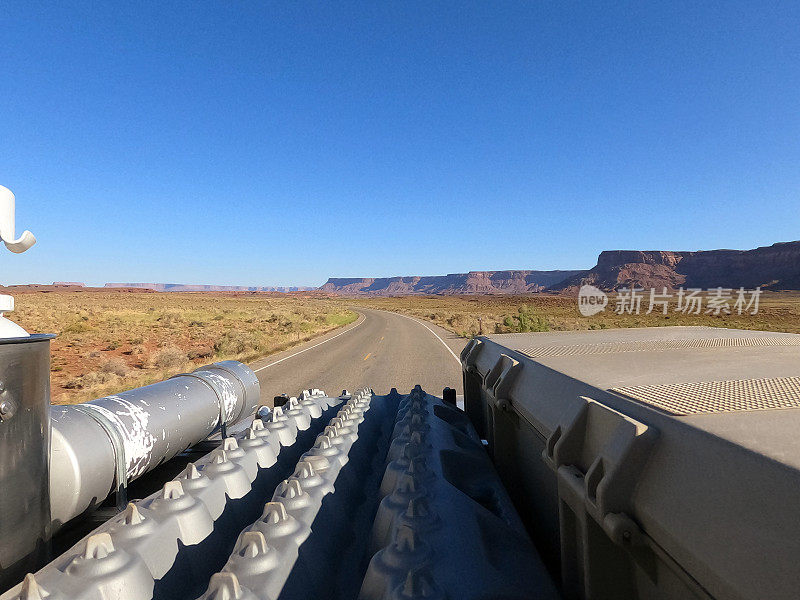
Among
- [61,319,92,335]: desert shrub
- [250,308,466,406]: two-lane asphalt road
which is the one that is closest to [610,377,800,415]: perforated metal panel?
[250,308,466,406]: two-lane asphalt road

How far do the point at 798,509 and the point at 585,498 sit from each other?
1.78ft

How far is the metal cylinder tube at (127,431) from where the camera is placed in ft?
5.93

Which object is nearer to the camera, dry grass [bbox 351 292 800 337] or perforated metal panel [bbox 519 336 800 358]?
perforated metal panel [bbox 519 336 800 358]

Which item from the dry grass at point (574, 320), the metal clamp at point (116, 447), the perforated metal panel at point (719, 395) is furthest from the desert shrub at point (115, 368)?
the perforated metal panel at point (719, 395)

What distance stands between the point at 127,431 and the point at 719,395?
2.51 m

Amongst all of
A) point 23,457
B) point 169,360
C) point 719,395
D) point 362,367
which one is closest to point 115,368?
point 169,360

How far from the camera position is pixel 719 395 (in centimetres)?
131

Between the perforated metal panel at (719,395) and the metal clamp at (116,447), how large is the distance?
7.18ft

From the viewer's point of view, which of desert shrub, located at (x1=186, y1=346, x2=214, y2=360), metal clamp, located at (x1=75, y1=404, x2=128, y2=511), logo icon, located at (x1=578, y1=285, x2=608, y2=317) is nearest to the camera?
metal clamp, located at (x1=75, y1=404, x2=128, y2=511)

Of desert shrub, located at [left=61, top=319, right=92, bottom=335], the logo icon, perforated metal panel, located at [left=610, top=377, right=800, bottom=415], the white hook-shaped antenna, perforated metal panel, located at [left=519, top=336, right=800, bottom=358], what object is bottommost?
the logo icon

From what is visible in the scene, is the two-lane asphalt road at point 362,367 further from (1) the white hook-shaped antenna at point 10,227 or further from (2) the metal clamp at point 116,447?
(1) the white hook-shaped antenna at point 10,227

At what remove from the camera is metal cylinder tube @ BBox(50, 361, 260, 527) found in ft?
5.93

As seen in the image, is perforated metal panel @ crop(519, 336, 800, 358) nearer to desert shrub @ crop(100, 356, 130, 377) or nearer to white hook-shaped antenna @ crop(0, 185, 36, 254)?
white hook-shaped antenna @ crop(0, 185, 36, 254)

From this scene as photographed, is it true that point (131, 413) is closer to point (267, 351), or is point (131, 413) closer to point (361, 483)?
point (361, 483)
